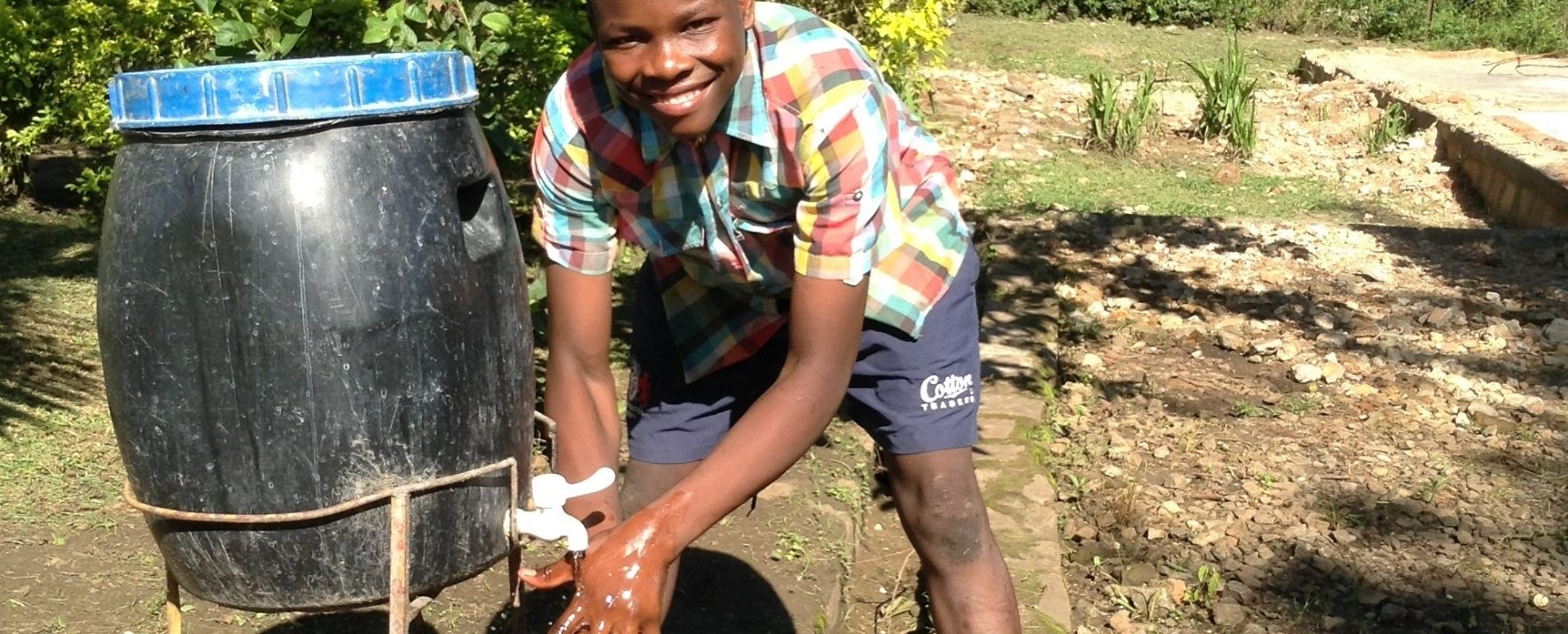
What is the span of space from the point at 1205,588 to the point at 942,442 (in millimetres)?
1278

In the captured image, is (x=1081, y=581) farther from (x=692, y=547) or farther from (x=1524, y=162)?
(x=1524, y=162)

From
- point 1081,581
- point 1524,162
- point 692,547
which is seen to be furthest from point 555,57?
point 1524,162

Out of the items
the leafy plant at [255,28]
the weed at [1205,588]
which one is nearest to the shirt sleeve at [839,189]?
the weed at [1205,588]

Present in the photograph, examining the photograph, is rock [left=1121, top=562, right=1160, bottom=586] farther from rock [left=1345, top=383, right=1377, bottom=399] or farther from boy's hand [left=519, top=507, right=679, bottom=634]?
boy's hand [left=519, top=507, right=679, bottom=634]

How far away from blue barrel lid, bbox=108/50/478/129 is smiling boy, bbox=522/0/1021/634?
29 centimetres

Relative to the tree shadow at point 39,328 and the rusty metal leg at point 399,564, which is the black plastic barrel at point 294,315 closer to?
the rusty metal leg at point 399,564

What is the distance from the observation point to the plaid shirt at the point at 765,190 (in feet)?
7.11

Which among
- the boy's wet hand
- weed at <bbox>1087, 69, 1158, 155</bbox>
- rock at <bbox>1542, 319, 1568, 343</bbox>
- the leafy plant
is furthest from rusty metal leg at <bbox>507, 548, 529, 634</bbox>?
weed at <bbox>1087, 69, 1158, 155</bbox>

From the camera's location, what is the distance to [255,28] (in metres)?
→ 3.74

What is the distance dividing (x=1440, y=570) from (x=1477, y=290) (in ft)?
7.94

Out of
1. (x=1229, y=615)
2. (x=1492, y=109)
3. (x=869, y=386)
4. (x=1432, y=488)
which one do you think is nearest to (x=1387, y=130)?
(x=1492, y=109)

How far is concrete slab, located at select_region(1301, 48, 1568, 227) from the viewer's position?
7.61 metres

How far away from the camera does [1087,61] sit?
1255 cm

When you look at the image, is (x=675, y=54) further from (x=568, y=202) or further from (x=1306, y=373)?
(x=1306, y=373)
